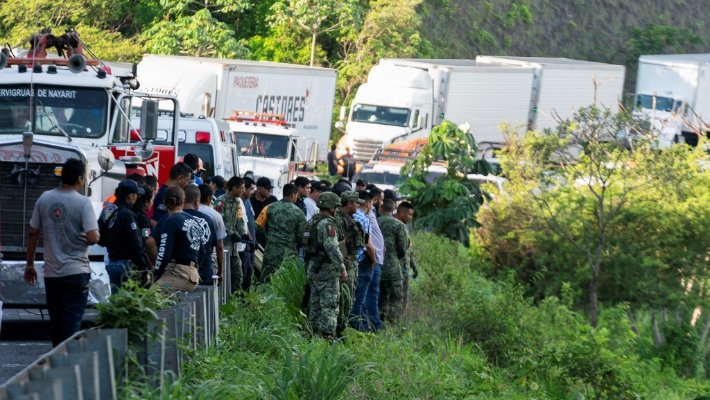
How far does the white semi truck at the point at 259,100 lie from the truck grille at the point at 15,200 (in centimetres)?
1063

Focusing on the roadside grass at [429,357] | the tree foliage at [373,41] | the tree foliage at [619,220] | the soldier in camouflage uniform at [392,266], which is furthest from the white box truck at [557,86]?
the soldier in camouflage uniform at [392,266]

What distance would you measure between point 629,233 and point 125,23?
32.6 metres

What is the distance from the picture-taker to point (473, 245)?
2095 centimetres

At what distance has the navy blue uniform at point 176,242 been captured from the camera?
9.31 metres

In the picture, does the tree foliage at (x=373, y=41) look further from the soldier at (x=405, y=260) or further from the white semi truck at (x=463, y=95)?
the soldier at (x=405, y=260)

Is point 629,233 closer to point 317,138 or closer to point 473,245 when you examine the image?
point 473,245

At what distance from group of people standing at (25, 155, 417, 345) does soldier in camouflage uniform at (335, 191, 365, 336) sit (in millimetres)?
10

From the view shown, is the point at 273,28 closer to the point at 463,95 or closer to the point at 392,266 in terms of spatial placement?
the point at 463,95

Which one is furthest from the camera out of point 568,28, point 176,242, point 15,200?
point 568,28

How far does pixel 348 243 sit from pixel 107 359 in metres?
5.43

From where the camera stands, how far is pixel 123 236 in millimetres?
10109

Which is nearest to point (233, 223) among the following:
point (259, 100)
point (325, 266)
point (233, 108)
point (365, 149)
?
point (325, 266)

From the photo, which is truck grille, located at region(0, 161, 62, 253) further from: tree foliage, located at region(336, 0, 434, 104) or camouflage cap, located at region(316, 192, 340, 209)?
tree foliage, located at region(336, 0, 434, 104)

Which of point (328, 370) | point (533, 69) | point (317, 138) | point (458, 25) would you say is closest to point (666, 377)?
point (328, 370)
